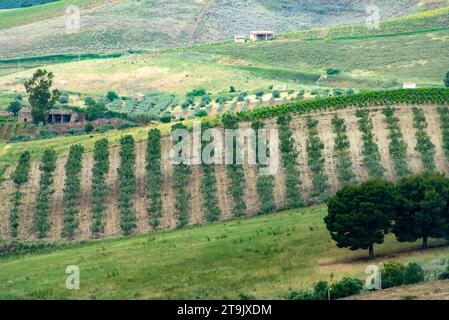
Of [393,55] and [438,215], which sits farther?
[393,55]

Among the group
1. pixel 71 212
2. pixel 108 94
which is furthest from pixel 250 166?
pixel 108 94

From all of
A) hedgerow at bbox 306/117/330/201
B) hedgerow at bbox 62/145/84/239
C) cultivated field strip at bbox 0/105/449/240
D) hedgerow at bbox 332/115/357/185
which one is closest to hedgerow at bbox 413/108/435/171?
cultivated field strip at bbox 0/105/449/240

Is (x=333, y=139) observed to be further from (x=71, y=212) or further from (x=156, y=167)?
(x=71, y=212)

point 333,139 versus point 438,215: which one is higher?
point 333,139

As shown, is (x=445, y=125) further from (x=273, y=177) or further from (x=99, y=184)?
(x=99, y=184)

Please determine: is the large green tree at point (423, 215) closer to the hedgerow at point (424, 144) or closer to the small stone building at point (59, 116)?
the hedgerow at point (424, 144)

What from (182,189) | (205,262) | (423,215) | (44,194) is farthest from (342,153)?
(205,262)

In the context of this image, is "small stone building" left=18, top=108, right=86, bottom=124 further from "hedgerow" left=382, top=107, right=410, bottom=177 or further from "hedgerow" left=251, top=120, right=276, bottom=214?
"hedgerow" left=382, top=107, right=410, bottom=177
